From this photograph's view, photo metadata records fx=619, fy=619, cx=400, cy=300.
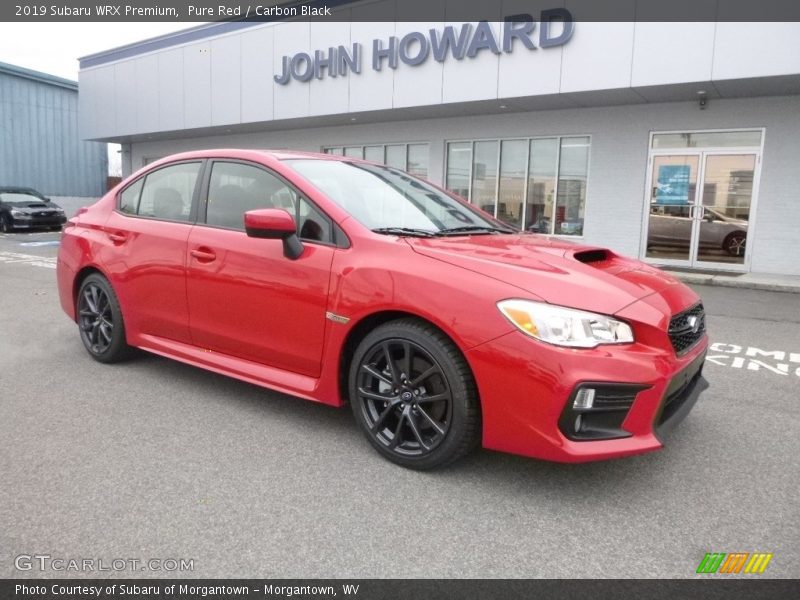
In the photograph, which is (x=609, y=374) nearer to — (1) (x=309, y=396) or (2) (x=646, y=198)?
(1) (x=309, y=396)

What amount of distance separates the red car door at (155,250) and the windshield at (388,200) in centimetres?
94

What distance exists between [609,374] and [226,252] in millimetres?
2224

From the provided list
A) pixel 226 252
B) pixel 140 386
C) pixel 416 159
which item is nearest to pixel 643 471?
pixel 226 252

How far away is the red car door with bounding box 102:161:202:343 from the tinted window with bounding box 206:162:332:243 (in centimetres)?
21


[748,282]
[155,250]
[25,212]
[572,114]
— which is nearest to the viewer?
[155,250]

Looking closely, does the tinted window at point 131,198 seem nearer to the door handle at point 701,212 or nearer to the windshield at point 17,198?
the door handle at point 701,212

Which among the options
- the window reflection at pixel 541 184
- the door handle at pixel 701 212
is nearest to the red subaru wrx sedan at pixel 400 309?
the door handle at pixel 701 212

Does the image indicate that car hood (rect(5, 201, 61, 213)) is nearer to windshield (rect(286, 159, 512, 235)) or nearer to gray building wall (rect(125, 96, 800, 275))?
gray building wall (rect(125, 96, 800, 275))

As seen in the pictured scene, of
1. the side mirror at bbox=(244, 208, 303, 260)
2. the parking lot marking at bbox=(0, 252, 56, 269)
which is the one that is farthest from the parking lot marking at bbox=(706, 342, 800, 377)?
the parking lot marking at bbox=(0, 252, 56, 269)

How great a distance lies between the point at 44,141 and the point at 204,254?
2904 centimetres

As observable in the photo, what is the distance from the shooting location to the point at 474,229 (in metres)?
3.70

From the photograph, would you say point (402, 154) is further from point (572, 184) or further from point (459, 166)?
point (572, 184)

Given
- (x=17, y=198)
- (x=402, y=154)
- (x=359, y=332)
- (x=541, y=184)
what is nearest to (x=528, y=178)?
(x=541, y=184)

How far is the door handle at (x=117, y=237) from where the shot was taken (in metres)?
4.30
